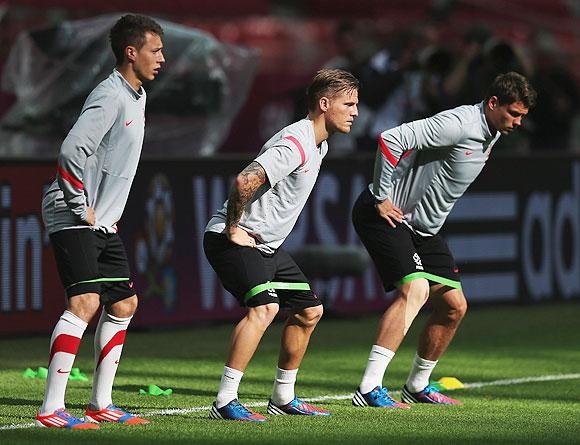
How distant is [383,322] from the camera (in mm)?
9641

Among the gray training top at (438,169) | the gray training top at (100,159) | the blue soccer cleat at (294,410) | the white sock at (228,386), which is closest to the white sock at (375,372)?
the blue soccer cleat at (294,410)

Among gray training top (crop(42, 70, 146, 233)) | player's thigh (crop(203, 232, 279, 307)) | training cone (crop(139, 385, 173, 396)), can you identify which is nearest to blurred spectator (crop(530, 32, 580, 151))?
training cone (crop(139, 385, 173, 396))

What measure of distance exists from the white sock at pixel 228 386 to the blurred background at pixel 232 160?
4.64 metres

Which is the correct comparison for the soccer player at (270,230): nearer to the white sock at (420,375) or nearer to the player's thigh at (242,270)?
the player's thigh at (242,270)

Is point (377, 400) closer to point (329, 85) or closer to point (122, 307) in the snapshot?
point (122, 307)

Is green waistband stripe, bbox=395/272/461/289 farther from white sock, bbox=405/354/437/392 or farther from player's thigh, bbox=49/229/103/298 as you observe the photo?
player's thigh, bbox=49/229/103/298

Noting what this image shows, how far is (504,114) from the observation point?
31.4 ft

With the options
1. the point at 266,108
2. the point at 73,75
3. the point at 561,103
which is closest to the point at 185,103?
the point at 73,75

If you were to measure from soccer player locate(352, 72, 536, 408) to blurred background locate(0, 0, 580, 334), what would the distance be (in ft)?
13.5

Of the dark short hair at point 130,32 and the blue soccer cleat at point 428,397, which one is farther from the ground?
the dark short hair at point 130,32

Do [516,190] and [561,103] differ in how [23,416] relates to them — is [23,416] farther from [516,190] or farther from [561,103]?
[561,103]

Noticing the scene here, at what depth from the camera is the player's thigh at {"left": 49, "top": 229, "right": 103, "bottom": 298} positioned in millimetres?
8242

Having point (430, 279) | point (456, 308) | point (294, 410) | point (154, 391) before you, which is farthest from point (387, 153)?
point (154, 391)

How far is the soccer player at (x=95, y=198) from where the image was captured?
8.09 meters
